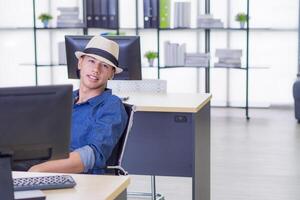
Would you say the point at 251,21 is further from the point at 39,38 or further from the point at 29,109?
the point at 29,109

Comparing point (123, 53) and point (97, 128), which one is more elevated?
point (123, 53)

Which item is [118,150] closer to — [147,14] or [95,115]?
[95,115]

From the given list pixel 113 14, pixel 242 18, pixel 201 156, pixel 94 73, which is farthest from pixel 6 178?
pixel 242 18

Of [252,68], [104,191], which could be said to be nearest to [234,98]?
[252,68]

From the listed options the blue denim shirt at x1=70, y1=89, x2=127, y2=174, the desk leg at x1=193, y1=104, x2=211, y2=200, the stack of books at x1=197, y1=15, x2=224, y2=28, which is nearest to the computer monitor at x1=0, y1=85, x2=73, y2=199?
the blue denim shirt at x1=70, y1=89, x2=127, y2=174

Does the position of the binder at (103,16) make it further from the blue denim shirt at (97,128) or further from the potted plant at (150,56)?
the blue denim shirt at (97,128)

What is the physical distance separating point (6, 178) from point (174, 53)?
6414mm

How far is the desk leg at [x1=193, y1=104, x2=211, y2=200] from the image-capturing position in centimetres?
428

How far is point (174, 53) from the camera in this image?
8.40 metres

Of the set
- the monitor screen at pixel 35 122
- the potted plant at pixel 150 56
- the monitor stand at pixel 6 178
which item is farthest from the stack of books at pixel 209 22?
the monitor stand at pixel 6 178

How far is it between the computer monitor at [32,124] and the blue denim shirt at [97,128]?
2.44 ft

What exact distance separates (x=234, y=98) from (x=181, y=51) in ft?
4.20

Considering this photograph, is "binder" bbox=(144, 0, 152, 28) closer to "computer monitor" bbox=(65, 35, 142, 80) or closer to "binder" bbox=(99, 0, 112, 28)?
"binder" bbox=(99, 0, 112, 28)

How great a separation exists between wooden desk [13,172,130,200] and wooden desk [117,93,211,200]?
171cm
